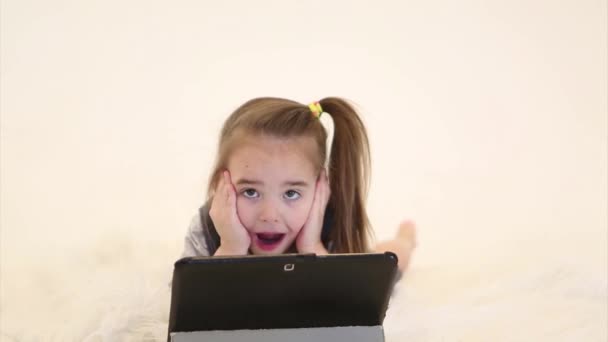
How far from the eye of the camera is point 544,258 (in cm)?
133

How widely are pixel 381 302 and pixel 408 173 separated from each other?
88cm

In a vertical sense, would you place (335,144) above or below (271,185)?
above

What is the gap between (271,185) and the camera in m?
1.10

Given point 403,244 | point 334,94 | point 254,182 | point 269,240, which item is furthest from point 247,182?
point 334,94

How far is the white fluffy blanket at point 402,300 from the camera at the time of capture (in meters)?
1.01

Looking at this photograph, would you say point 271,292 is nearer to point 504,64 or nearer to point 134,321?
point 134,321

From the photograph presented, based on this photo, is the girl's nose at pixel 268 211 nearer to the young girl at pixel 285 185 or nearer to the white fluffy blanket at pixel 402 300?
the young girl at pixel 285 185

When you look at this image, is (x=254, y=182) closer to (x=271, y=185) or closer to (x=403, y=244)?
(x=271, y=185)

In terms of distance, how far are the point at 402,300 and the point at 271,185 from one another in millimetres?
300

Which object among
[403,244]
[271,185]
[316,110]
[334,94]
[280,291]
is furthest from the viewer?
[334,94]

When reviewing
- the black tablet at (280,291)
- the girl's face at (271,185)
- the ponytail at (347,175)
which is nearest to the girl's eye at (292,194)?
the girl's face at (271,185)

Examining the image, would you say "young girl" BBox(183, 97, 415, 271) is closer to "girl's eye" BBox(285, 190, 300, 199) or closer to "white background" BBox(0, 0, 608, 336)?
"girl's eye" BBox(285, 190, 300, 199)

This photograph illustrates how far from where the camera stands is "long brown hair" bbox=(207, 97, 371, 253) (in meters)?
1.15

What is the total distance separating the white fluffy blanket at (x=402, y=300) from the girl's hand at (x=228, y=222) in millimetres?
117
